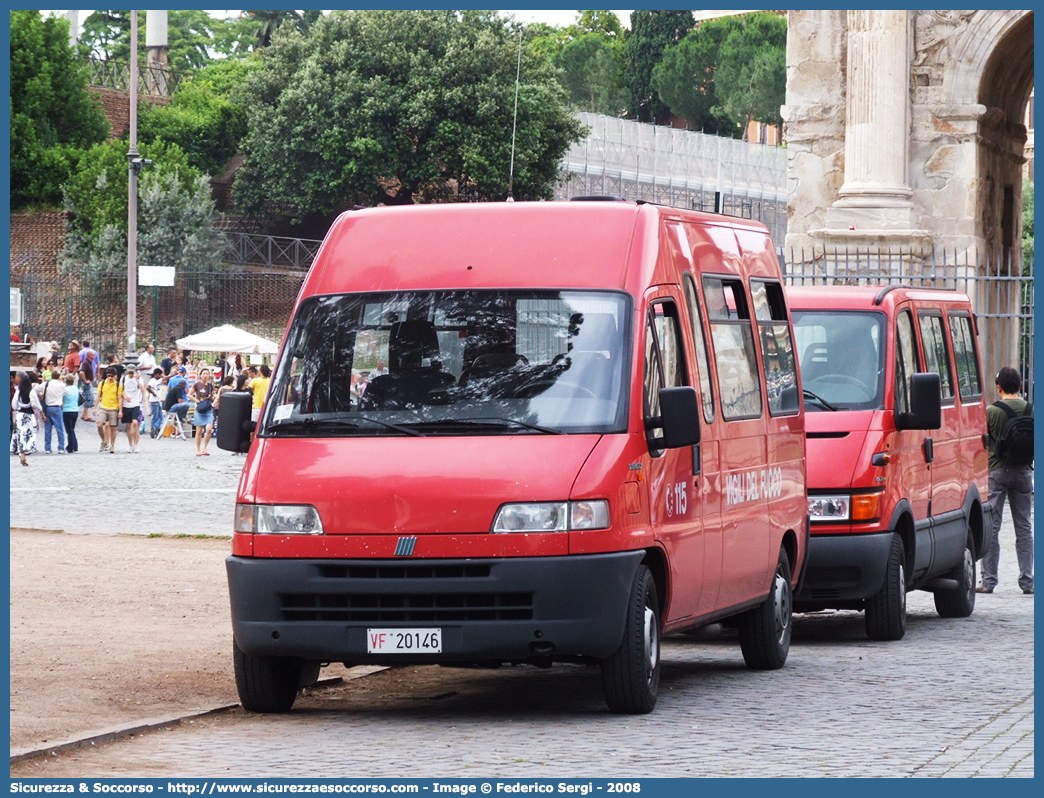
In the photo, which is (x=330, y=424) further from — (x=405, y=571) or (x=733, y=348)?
(x=733, y=348)

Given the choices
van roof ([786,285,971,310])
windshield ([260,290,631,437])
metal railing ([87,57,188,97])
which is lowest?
windshield ([260,290,631,437])

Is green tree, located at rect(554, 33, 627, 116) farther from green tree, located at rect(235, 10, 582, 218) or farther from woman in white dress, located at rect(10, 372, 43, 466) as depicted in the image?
woman in white dress, located at rect(10, 372, 43, 466)

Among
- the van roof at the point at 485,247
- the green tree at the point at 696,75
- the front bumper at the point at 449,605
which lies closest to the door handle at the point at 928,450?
the van roof at the point at 485,247

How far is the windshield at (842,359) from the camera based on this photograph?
1232cm

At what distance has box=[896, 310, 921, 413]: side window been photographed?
12.5 meters

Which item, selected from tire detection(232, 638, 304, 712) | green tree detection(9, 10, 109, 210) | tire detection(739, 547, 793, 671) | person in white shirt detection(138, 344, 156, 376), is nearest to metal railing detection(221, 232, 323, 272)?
green tree detection(9, 10, 109, 210)

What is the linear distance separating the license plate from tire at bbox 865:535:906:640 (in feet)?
15.1

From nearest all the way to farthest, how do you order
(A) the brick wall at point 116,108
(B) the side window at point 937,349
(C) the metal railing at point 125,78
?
(B) the side window at point 937,349, (A) the brick wall at point 116,108, (C) the metal railing at point 125,78

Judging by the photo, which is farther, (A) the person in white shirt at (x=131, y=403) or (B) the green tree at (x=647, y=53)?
(B) the green tree at (x=647, y=53)

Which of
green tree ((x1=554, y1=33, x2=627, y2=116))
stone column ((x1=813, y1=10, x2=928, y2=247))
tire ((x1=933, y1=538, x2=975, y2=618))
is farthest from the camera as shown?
green tree ((x1=554, y1=33, x2=627, y2=116))

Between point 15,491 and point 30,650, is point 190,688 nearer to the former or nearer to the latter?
point 30,650

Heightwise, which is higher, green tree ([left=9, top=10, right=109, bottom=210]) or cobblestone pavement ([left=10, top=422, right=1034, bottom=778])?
green tree ([left=9, top=10, right=109, bottom=210])

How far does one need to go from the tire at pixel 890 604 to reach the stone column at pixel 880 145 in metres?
13.9

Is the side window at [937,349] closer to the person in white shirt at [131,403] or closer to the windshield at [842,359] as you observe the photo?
the windshield at [842,359]
